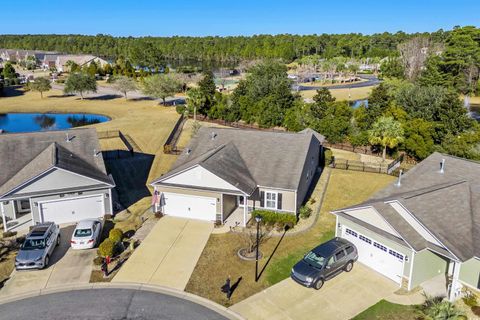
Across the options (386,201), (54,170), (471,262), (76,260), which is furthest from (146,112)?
(471,262)

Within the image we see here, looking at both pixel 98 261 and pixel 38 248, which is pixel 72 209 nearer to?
pixel 38 248

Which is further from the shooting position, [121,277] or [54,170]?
[54,170]

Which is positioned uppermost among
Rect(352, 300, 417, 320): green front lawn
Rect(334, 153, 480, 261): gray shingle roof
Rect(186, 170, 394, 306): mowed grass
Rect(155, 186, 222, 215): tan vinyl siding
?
Rect(334, 153, 480, 261): gray shingle roof

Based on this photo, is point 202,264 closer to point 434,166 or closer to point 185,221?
point 185,221

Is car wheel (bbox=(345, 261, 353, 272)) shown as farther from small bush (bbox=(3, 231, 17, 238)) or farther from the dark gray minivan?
small bush (bbox=(3, 231, 17, 238))

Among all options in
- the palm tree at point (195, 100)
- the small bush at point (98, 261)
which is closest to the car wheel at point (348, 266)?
the small bush at point (98, 261)

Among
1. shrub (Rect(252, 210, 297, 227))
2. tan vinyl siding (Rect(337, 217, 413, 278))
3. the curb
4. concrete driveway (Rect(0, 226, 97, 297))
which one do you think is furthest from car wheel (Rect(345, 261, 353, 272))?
concrete driveway (Rect(0, 226, 97, 297))

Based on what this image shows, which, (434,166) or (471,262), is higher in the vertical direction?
(434,166)
